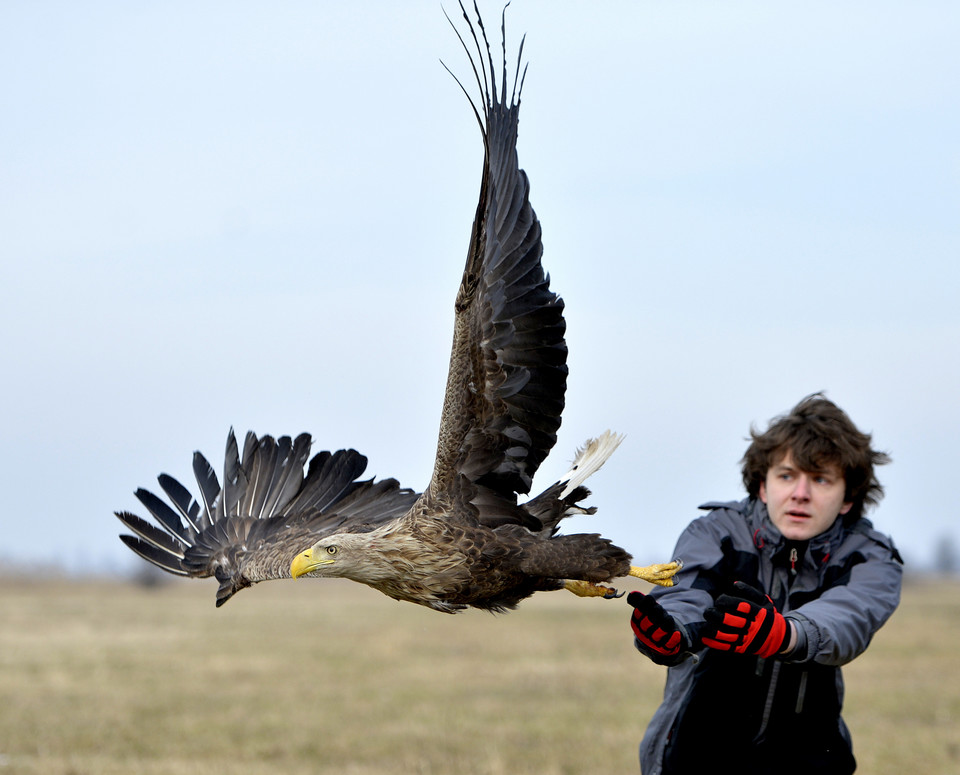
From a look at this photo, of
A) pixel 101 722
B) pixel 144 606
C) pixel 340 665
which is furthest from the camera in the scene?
pixel 144 606

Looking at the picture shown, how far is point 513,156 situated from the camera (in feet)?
16.5

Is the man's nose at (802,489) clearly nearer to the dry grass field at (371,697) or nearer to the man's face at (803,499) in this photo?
the man's face at (803,499)

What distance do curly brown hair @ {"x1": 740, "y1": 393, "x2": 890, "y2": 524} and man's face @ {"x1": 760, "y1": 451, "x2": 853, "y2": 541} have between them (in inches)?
1.5

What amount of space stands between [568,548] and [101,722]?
9.07 metres

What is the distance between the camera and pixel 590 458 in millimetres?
5641

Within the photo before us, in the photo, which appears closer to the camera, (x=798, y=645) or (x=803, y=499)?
(x=798, y=645)

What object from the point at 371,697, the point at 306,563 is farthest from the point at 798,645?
the point at 371,697

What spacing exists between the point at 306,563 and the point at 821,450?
85.7 inches

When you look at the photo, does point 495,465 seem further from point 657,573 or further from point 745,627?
point 745,627

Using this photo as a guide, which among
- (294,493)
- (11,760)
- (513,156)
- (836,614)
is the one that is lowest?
(11,760)

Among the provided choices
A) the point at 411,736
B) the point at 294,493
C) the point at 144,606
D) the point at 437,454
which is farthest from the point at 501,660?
the point at 144,606

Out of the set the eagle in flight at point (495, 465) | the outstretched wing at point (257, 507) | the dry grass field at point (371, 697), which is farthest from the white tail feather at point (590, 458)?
the dry grass field at point (371, 697)

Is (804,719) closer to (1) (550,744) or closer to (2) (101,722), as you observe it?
(1) (550,744)

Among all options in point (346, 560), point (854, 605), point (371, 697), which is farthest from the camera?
point (371, 697)
